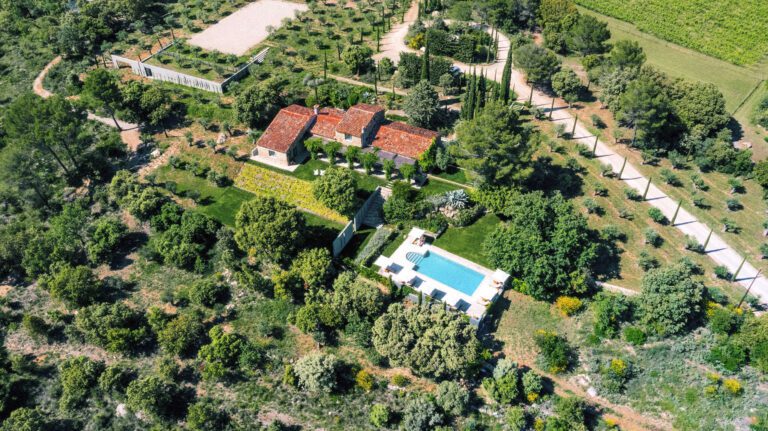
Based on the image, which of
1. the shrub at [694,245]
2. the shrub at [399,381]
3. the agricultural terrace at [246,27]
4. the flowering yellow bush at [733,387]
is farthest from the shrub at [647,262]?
the agricultural terrace at [246,27]

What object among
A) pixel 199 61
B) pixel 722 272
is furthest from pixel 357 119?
pixel 722 272

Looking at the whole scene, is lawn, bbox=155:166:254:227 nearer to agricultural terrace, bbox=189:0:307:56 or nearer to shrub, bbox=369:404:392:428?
shrub, bbox=369:404:392:428

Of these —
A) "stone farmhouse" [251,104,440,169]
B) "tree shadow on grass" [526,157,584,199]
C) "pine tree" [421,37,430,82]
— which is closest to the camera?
"tree shadow on grass" [526,157,584,199]

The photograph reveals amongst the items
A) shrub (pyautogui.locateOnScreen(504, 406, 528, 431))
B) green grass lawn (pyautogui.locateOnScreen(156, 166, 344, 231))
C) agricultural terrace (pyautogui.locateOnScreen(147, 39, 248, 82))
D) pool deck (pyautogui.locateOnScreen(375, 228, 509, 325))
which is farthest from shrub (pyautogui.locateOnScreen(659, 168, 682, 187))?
agricultural terrace (pyautogui.locateOnScreen(147, 39, 248, 82))

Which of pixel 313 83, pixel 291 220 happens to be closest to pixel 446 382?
pixel 291 220

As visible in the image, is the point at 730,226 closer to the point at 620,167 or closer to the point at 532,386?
the point at 620,167
